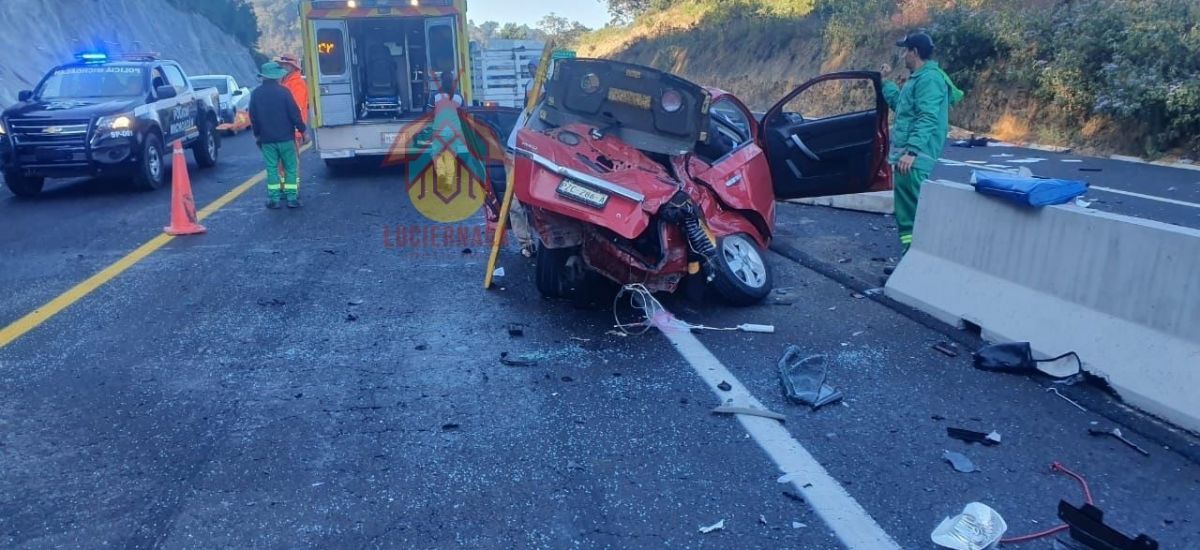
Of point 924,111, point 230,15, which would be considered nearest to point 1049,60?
point 924,111

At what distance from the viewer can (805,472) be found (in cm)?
415

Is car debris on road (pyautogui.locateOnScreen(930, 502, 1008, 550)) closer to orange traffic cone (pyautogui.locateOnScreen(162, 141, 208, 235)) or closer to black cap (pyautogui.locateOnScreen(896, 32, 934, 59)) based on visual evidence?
black cap (pyautogui.locateOnScreen(896, 32, 934, 59))

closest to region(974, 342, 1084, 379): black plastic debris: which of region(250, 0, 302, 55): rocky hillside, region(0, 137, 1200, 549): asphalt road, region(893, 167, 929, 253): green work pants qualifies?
region(0, 137, 1200, 549): asphalt road

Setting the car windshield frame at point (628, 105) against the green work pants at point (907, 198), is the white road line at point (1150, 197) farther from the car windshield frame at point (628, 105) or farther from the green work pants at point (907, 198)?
the car windshield frame at point (628, 105)

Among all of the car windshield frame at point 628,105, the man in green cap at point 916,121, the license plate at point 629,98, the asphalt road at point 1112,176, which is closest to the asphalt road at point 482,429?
the man in green cap at point 916,121

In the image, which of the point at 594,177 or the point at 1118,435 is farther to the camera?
the point at 594,177

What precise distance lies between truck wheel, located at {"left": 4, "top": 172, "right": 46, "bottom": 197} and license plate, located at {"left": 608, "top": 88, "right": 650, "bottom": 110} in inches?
380

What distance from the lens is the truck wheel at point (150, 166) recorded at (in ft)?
43.1

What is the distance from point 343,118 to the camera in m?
14.6

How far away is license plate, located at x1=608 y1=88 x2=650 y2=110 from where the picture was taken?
6.90 meters

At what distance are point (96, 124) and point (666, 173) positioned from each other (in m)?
9.47

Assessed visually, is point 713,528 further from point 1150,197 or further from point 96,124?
point 96,124

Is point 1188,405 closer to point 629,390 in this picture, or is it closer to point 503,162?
point 629,390

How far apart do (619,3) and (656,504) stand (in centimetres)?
6637
